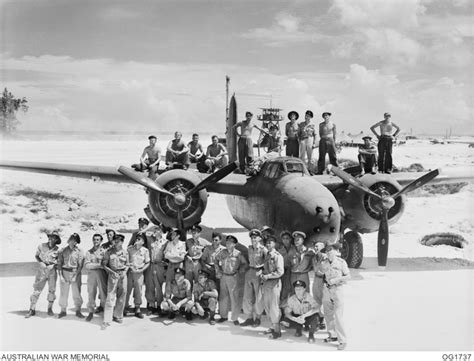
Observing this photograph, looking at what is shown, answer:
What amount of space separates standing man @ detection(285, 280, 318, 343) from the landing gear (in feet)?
21.7

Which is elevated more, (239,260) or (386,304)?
(239,260)

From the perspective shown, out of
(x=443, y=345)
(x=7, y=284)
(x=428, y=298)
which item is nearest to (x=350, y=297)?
(x=428, y=298)

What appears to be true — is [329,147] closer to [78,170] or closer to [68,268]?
[78,170]

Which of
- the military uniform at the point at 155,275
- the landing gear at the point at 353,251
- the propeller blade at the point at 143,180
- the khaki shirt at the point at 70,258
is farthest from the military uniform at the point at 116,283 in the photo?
the landing gear at the point at 353,251

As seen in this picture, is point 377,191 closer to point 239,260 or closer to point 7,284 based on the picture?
point 239,260

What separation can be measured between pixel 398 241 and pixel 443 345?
11.7 m

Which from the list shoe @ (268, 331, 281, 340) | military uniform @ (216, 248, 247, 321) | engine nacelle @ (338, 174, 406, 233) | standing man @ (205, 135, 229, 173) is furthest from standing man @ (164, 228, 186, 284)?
engine nacelle @ (338, 174, 406, 233)

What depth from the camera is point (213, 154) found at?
17.9 m

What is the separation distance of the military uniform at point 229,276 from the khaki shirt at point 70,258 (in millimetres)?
3022

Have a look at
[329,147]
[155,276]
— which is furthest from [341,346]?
[329,147]

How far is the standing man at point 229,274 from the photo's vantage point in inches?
414

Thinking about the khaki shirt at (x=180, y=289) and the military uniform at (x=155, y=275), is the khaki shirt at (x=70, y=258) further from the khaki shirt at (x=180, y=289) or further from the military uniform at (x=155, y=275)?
the khaki shirt at (x=180, y=289)

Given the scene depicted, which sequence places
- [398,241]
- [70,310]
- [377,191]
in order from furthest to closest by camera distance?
[398,241] < [377,191] < [70,310]

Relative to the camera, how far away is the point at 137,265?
10773mm
